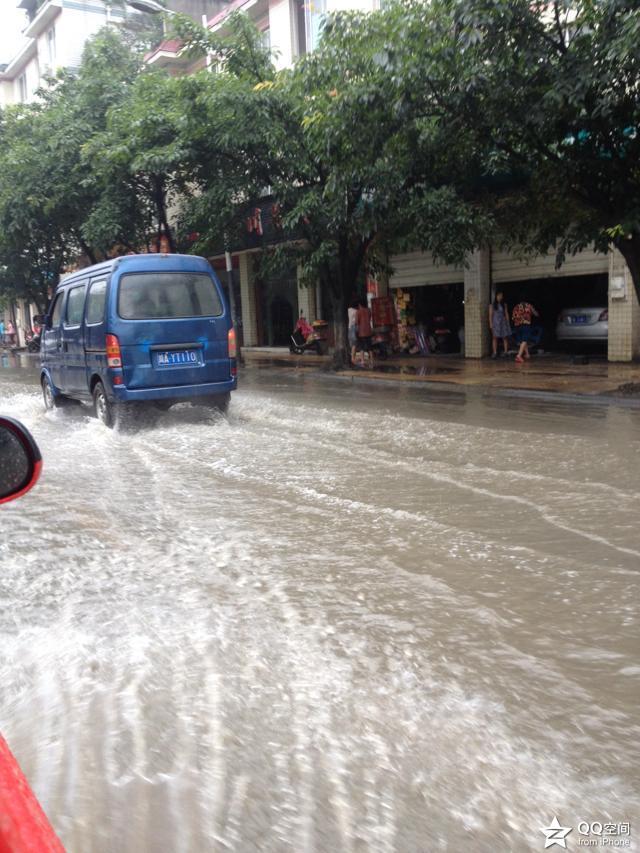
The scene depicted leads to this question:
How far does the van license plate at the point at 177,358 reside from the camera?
9.15m

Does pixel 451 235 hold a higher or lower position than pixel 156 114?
lower

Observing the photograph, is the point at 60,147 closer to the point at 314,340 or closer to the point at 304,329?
the point at 304,329

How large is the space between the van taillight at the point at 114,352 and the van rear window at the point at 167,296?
0.27 meters

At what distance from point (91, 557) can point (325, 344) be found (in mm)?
19620

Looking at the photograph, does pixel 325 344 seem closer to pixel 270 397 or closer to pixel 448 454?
pixel 270 397

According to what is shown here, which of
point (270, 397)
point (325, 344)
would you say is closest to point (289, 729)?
point (270, 397)

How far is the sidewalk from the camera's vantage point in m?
12.7

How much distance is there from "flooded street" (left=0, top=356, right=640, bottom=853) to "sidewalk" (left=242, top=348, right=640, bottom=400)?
230 inches

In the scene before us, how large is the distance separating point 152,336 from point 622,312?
11326 millimetres

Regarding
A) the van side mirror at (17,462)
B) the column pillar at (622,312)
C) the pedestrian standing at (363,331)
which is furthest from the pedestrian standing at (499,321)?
the van side mirror at (17,462)

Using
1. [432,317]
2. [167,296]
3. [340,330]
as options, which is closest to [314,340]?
[432,317]

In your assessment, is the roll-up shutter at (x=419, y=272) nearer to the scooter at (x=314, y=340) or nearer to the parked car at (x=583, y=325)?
the scooter at (x=314, y=340)

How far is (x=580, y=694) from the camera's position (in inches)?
118

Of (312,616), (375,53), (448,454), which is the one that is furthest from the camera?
(375,53)
